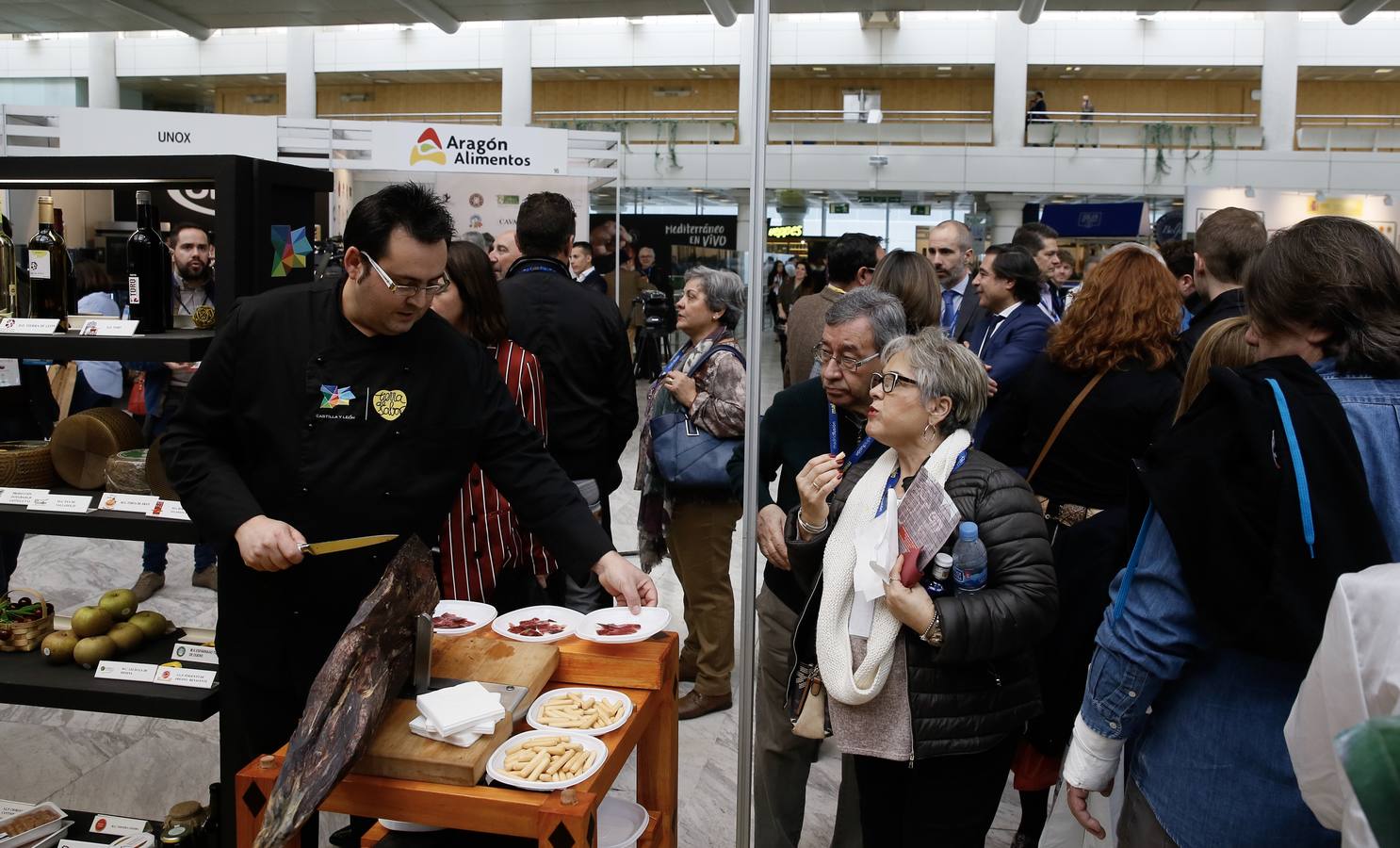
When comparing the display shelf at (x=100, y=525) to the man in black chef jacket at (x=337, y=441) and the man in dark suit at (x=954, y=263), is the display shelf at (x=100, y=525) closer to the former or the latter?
the man in black chef jacket at (x=337, y=441)

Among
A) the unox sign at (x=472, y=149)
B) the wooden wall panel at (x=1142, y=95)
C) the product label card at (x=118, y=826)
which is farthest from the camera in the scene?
the wooden wall panel at (x=1142, y=95)

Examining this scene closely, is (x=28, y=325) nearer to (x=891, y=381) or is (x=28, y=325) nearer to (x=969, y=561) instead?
(x=891, y=381)

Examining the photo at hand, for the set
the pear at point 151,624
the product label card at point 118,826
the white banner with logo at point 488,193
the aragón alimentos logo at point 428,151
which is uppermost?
the aragón alimentos logo at point 428,151

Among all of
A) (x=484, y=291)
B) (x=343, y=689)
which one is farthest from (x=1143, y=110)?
(x=343, y=689)

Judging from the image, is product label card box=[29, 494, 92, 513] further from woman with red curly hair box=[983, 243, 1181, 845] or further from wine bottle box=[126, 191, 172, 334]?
woman with red curly hair box=[983, 243, 1181, 845]

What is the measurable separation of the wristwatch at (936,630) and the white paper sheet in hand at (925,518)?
9cm

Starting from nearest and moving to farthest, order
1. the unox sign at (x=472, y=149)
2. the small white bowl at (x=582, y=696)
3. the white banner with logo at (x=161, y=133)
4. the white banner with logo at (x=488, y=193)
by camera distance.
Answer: the small white bowl at (x=582, y=696) → the unox sign at (x=472, y=149) → the white banner with logo at (x=488, y=193) → the white banner with logo at (x=161, y=133)

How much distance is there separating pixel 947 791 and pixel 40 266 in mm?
2408

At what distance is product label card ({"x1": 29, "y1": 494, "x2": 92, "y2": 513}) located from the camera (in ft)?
8.14

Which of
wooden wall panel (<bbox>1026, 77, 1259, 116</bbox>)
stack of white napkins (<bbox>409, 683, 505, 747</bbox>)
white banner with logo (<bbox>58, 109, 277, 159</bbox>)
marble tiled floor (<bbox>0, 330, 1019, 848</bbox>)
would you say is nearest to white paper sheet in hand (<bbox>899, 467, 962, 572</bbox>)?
stack of white napkins (<bbox>409, 683, 505, 747</bbox>)

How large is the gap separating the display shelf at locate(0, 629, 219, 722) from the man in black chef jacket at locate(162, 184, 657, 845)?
9.5 inches

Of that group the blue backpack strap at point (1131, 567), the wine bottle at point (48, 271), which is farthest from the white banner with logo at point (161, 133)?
the blue backpack strap at point (1131, 567)

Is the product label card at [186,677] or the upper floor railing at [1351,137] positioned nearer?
the product label card at [186,677]

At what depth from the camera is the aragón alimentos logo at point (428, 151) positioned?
290 inches
